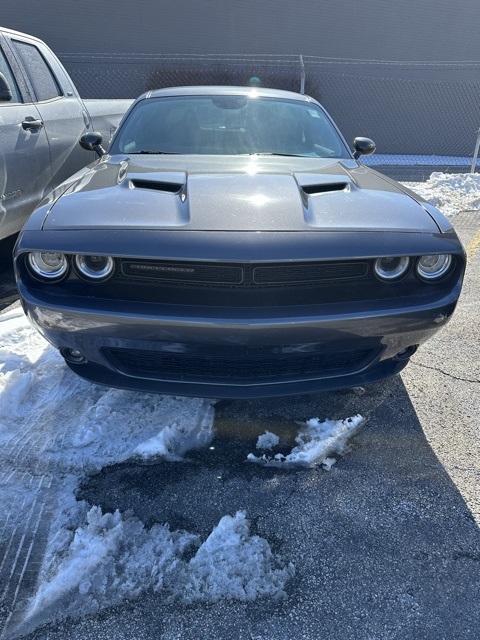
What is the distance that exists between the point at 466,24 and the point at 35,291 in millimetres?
18331

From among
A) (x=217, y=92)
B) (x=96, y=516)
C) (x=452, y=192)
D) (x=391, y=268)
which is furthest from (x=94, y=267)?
(x=452, y=192)

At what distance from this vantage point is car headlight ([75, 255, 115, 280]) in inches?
77.7

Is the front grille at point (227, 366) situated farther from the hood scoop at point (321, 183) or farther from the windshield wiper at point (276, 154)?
the windshield wiper at point (276, 154)

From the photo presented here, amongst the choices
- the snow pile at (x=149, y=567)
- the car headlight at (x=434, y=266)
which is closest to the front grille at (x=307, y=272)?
the car headlight at (x=434, y=266)

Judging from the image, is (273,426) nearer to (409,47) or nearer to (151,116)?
(151,116)

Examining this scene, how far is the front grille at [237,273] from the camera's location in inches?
74.9

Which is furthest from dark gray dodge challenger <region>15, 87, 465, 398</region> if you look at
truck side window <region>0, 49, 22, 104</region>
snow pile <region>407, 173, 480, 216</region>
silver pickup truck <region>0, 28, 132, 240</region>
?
snow pile <region>407, 173, 480, 216</region>

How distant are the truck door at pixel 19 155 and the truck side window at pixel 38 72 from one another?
0.69 feet

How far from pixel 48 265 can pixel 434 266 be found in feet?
5.61

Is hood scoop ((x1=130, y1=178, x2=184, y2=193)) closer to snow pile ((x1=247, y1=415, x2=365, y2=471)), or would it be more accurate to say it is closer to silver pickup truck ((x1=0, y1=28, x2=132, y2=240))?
snow pile ((x1=247, y1=415, x2=365, y2=471))

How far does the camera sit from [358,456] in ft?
7.46

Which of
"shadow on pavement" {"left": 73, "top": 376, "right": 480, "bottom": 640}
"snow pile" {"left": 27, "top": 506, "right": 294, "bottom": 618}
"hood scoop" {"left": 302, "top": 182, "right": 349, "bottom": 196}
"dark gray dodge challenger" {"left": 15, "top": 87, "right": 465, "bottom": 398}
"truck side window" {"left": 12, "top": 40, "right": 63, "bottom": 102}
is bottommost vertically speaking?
"shadow on pavement" {"left": 73, "top": 376, "right": 480, "bottom": 640}

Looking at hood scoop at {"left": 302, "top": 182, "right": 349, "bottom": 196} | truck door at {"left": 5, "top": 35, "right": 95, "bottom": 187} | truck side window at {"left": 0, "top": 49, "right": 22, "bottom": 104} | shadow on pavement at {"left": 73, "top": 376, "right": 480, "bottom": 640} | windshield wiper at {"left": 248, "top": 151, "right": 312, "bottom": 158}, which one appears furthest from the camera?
truck door at {"left": 5, "top": 35, "right": 95, "bottom": 187}

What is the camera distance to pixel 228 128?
3316mm
